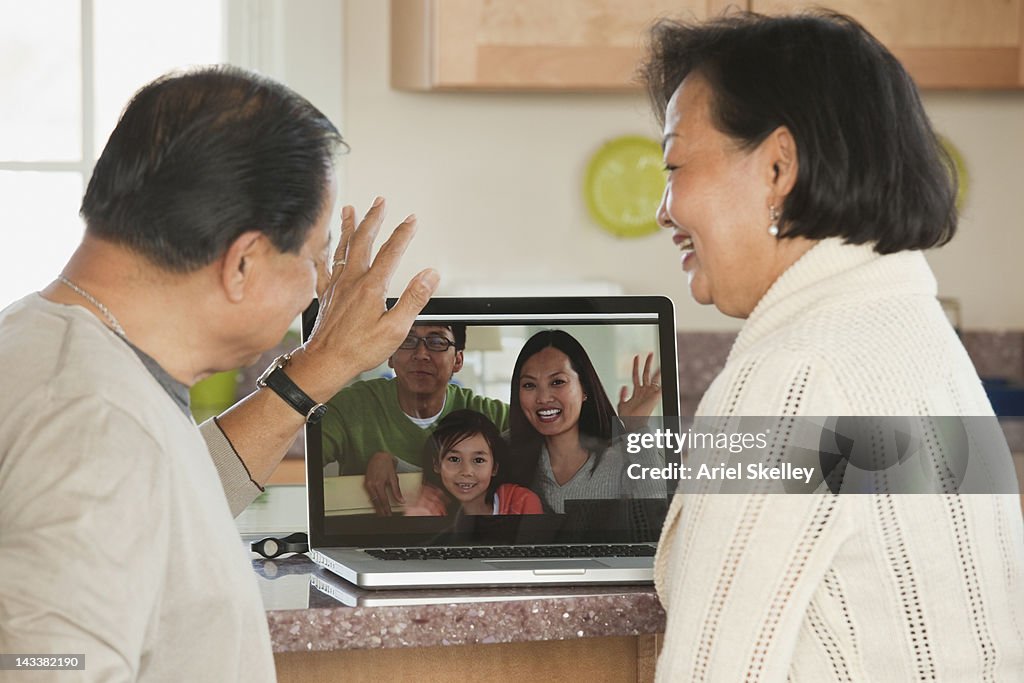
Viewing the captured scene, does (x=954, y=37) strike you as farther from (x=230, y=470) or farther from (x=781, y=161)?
(x=230, y=470)

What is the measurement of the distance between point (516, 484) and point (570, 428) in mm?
78

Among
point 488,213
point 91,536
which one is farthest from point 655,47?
point 488,213

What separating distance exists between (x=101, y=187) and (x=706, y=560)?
516 mm

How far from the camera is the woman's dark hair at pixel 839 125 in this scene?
1036 mm

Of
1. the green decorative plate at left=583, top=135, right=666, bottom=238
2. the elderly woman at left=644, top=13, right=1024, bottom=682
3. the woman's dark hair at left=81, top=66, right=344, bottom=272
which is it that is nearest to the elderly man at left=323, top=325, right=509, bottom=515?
the elderly woman at left=644, top=13, right=1024, bottom=682

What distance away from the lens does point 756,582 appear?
92 centimetres

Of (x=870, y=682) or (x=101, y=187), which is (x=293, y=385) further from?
(x=870, y=682)

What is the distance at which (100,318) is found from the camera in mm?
857

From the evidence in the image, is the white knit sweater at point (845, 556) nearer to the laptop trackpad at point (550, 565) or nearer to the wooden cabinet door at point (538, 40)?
the laptop trackpad at point (550, 565)

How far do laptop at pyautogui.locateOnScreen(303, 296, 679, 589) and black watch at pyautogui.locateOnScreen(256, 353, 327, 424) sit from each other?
0.02 m

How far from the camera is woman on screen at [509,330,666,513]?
4.11ft

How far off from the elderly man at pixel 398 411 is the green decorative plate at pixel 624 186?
5.97ft

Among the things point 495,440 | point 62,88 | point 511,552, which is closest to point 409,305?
point 495,440

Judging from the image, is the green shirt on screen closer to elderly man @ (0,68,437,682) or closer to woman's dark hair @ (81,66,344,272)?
elderly man @ (0,68,437,682)
